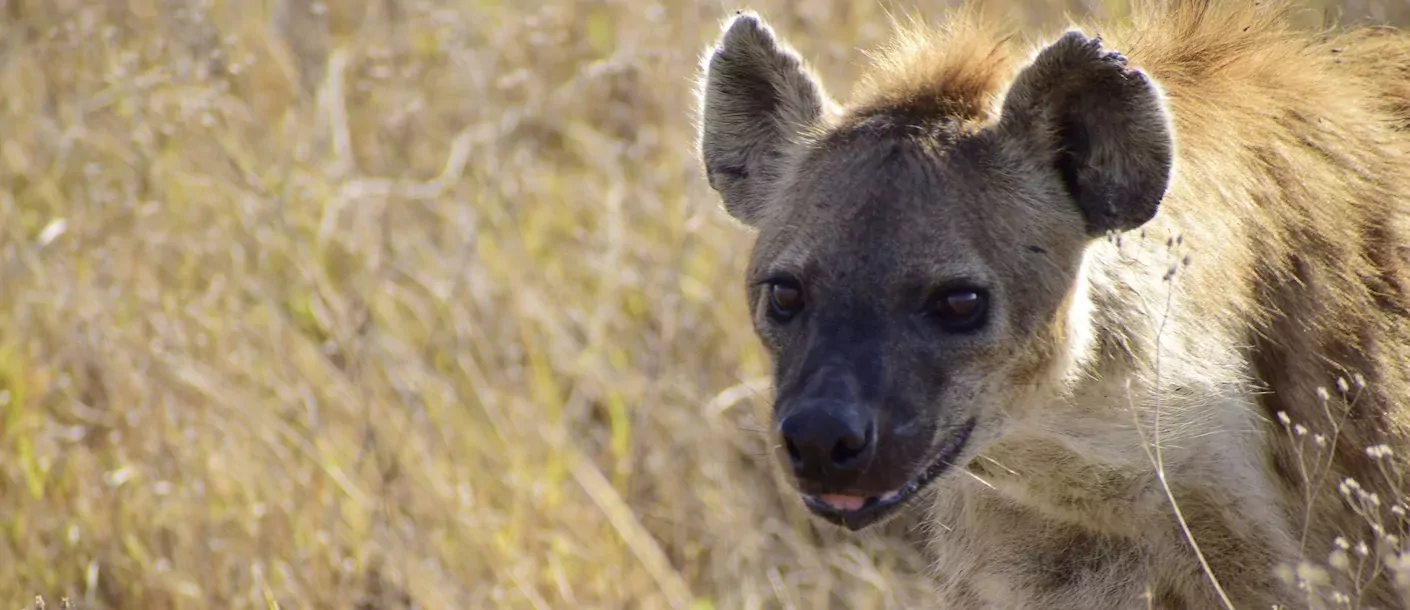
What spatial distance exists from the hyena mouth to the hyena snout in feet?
0.29

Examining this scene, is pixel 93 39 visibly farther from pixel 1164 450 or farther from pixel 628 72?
pixel 1164 450

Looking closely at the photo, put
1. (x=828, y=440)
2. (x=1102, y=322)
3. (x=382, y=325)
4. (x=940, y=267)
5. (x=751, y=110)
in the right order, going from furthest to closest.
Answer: (x=382, y=325) < (x=751, y=110) < (x=1102, y=322) < (x=940, y=267) < (x=828, y=440)

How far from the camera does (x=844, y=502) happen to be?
8.28 ft

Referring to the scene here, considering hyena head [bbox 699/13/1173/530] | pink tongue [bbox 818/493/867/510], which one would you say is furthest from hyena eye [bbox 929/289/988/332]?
pink tongue [bbox 818/493/867/510]

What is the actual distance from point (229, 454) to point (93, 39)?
1.48m

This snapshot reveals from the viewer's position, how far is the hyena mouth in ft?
8.27

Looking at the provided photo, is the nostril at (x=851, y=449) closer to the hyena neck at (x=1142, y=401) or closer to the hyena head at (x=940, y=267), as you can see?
the hyena head at (x=940, y=267)

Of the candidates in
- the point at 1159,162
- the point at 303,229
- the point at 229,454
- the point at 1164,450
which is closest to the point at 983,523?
the point at 1164,450

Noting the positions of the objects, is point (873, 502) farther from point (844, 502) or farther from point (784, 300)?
point (784, 300)

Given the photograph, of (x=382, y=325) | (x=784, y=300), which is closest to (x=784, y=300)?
(x=784, y=300)

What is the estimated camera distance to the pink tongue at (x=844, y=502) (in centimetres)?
252

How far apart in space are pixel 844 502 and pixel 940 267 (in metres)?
0.39

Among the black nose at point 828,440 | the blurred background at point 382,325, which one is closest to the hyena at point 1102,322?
the black nose at point 828,440

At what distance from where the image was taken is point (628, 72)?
5551 millimetres
